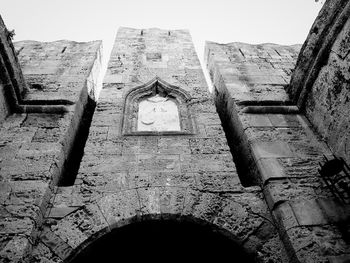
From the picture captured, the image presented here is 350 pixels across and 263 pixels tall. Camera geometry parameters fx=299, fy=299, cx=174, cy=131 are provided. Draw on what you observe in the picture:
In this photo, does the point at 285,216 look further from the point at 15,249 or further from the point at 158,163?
the point at 15,249

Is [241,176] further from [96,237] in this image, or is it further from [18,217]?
[18,217]

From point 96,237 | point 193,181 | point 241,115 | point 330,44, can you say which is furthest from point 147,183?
point 330,44

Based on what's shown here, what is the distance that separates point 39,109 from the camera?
3973mm

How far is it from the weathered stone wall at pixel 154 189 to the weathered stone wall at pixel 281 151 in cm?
22

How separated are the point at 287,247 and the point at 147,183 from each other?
1.44 metres

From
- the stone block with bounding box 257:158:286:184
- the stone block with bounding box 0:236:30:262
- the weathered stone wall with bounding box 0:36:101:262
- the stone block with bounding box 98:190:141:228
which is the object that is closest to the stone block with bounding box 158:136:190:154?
the stone block with bounding box 98:190:141:228

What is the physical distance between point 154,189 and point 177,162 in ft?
1.58

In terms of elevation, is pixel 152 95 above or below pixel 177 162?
above

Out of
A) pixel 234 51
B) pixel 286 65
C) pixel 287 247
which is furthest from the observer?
pixel 234 51

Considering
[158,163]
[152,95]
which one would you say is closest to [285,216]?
[158,163]

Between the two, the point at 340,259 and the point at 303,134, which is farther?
the point at 303,134

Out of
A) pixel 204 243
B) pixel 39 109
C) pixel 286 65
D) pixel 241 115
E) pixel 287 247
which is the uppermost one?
pixel 286 65

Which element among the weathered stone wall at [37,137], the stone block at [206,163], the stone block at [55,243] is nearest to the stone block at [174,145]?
the stone block at [206,163]

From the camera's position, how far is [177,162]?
11.1 feet
